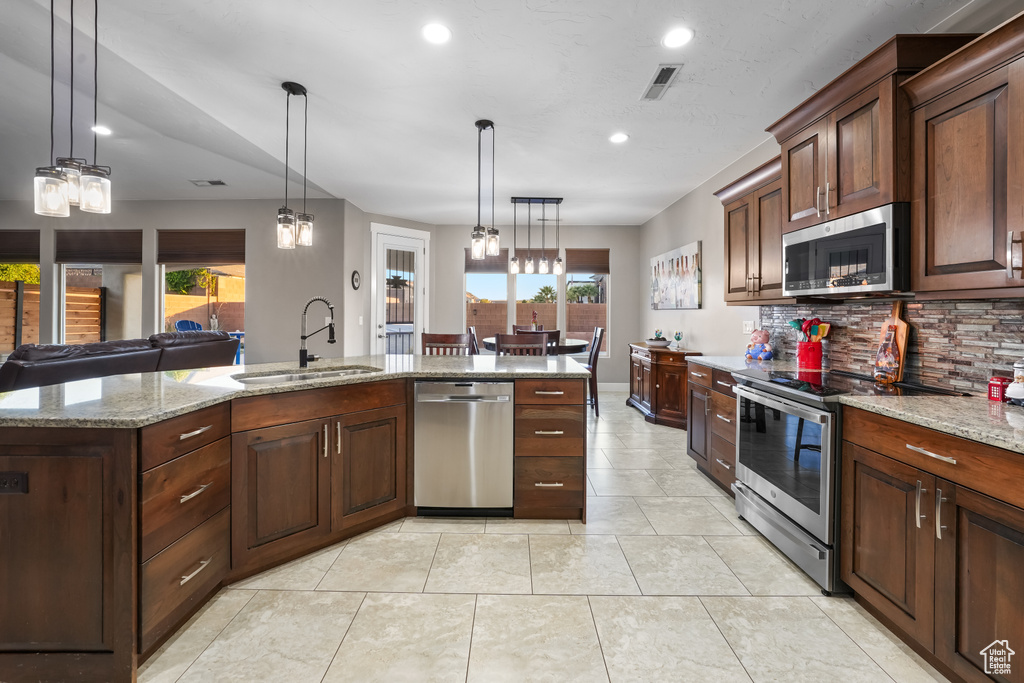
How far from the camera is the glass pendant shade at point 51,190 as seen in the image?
1650mm

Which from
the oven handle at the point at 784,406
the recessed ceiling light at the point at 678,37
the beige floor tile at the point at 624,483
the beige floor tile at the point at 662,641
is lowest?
the beige floor tile at the point at 662,641

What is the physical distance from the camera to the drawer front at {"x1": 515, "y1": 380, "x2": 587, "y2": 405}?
9.01ft

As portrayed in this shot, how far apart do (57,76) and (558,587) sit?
4.19m

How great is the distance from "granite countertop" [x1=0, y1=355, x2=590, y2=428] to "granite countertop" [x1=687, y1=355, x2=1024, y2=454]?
135cm

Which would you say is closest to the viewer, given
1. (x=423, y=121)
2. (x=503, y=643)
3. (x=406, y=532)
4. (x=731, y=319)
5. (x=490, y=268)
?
(x=503, y=643)

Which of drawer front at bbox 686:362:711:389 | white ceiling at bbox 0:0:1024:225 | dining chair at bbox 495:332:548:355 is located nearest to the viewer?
white ceiling at bbox 0:0:1024:225

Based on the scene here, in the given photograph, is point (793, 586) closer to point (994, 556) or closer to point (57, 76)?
point (994, 556)

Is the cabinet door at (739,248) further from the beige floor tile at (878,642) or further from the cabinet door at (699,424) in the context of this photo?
the beige floor tile at (878,642)

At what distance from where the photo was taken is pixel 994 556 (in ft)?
4.34

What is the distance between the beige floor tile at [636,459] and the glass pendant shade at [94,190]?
343cm

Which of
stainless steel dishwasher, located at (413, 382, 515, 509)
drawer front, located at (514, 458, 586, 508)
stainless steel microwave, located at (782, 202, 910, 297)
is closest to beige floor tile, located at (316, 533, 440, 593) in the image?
stainless steel dishwasher, located at (413, 382, 515, 509)

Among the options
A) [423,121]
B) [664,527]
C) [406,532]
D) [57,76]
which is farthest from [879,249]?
[57,76]

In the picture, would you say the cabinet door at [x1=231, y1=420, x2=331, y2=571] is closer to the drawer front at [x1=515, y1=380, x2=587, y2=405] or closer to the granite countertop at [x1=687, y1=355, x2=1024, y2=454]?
the drawer front at [x1=515, y1=380, x2=587, y2=405]

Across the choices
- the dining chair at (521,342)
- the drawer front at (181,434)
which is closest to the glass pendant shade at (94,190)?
the drawer front at (181,434)
